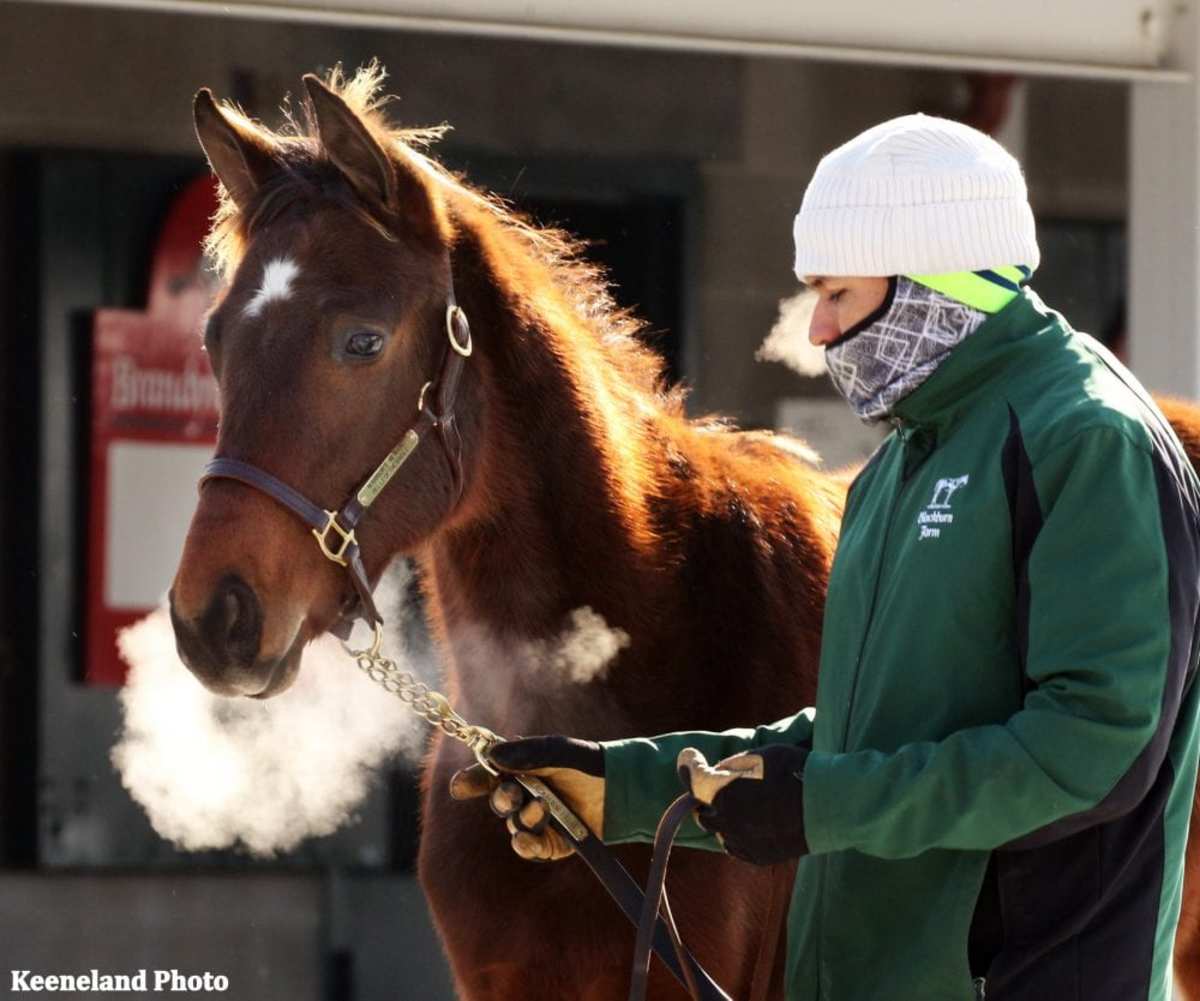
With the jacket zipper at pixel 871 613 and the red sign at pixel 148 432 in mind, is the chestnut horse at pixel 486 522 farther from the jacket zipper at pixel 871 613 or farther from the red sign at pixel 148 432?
the red sign at pixel 148 432

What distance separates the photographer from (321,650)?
4484 millimetres

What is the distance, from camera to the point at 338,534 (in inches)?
102

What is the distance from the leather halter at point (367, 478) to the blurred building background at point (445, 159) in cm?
224

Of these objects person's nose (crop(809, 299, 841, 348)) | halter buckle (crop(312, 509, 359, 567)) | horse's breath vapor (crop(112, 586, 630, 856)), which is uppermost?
person's nose (crop(809, 299, 841, 348))

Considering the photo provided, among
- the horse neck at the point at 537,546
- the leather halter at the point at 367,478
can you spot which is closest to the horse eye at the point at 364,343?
the leather halter at the point at 367,478

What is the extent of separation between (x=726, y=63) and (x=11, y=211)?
7.22 ft

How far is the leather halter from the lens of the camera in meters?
2.54

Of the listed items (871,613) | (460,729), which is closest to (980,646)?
(871,613)

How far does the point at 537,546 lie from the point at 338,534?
39 cm

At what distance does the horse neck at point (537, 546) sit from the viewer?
9.32ft

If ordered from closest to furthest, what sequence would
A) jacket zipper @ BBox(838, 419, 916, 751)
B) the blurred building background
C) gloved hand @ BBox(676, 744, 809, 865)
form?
1. gloved hand @ BBox(676, 744, 809, 865)
2. jacket zipper @ BBox(838, 419, 916, 751)
3. the blurred building background

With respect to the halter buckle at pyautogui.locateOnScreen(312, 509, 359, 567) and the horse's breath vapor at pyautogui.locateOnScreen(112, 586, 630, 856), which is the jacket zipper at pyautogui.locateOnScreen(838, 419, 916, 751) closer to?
the halter buckle at pyautogui.locateOnScreen(312, 509, 359, 567)

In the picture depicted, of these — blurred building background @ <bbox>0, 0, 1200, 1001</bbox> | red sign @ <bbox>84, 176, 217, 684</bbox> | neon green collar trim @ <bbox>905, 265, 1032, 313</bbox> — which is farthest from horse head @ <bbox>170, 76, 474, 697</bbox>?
red sign @ <bbox>84, 176, 217, 684</bbox>

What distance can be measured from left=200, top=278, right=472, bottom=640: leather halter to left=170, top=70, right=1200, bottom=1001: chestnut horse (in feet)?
0.05
